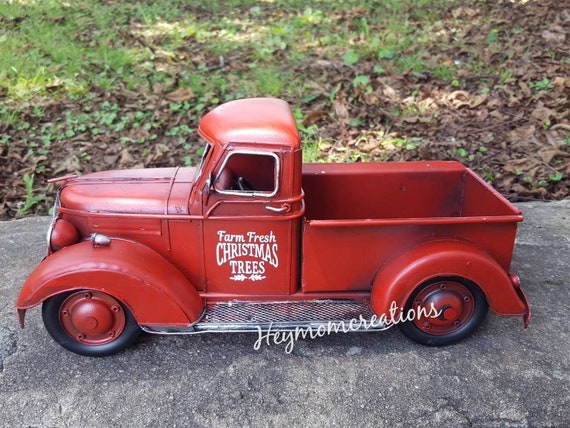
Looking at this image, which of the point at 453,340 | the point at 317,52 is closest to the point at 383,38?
the point at 317,52

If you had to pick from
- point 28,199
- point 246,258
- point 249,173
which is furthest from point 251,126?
point 28,199

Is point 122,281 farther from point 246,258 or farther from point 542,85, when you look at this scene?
point 542,85

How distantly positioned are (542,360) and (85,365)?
2.64m

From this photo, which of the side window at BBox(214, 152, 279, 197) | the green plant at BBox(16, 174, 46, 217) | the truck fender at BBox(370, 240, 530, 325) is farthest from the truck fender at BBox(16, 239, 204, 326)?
the green plant at BBox(16, 174, 46, 217)

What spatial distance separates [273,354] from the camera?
343 cm

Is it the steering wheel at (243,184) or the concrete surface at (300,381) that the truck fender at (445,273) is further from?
the steering wheel at (243,184)

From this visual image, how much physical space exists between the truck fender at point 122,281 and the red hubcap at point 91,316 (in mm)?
121

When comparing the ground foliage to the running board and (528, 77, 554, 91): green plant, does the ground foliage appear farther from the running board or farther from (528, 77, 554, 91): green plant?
the running board

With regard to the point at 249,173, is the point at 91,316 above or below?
below

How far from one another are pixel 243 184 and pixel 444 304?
4.47 feet

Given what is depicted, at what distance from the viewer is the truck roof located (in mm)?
3148

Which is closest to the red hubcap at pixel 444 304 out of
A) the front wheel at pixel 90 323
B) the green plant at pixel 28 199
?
the front wheel at pixel 90 323

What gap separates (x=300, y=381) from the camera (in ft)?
10.6

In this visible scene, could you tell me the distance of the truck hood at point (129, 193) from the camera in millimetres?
3324
